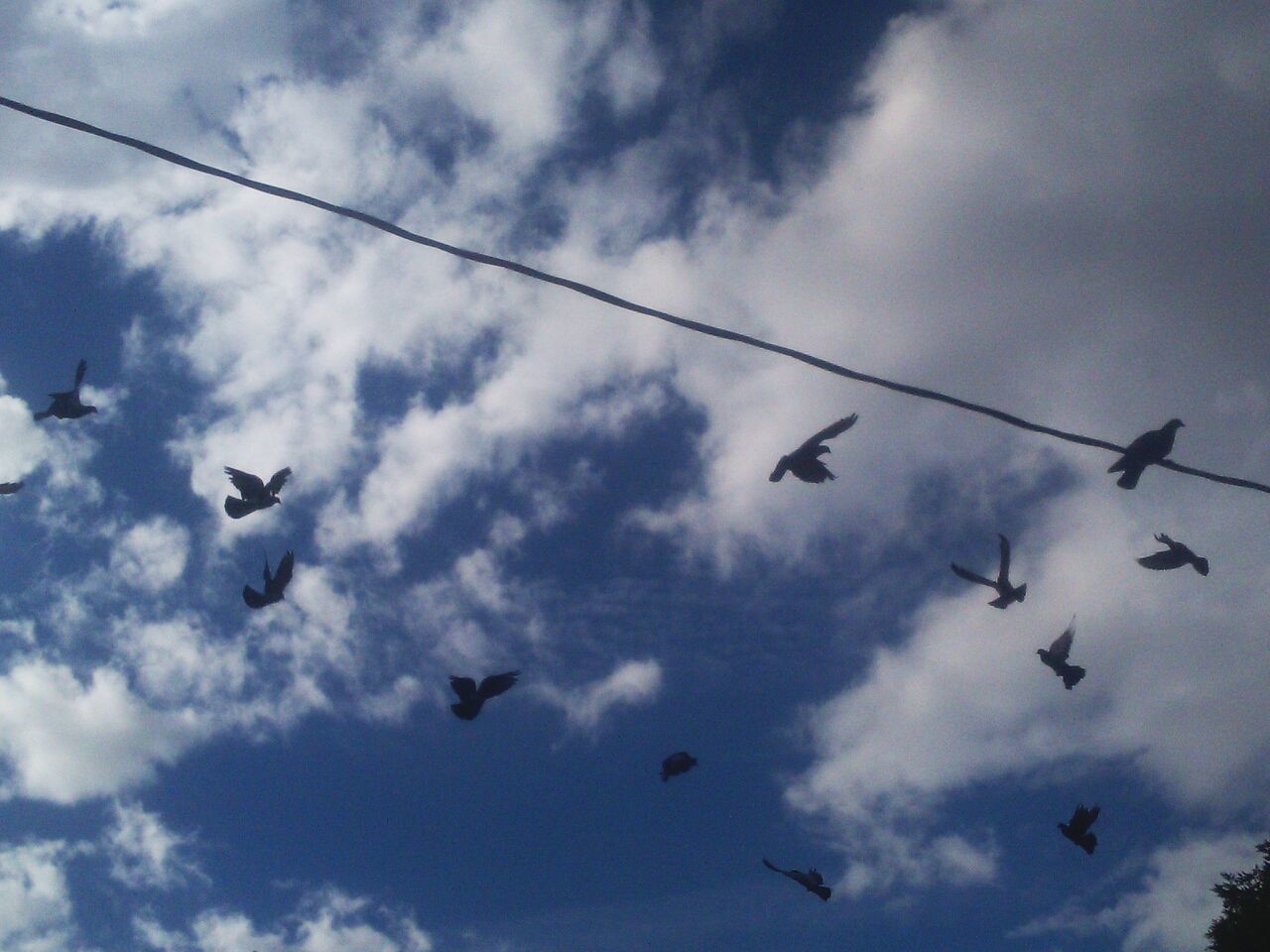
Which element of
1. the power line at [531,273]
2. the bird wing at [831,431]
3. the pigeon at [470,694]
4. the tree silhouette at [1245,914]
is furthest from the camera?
the tree silhouette at [1245,914]

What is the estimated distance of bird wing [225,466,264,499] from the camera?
7.76 metres

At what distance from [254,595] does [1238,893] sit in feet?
63.5

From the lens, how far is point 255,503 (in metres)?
7.75

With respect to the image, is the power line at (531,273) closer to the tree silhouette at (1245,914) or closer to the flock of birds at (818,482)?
the flock of birds at (818,482)

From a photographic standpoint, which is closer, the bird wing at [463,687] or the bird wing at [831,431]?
the bird wing at [831,431]

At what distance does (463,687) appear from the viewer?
7.56 meters

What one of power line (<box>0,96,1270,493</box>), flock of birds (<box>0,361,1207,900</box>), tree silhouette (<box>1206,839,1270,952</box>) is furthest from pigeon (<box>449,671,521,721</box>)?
tree silhouette (<box>1206,839,1270,952</box>)

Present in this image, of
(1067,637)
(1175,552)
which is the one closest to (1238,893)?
(1067,637)

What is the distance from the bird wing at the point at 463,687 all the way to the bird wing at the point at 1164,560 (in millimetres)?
5486

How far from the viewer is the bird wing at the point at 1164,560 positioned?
19.6ft

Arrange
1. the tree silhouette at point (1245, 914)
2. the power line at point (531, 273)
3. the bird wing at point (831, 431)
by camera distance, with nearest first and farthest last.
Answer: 1. the power line at point (531, 273)
2. the bird wing at point (831, 431)
3. the tree silhouette at point (1245, 914)

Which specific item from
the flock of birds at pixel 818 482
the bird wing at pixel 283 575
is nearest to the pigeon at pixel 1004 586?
the flock of birds at pixel 818 482

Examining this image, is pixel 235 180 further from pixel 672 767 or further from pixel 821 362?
pixel 672 767

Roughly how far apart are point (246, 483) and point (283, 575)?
97cm
